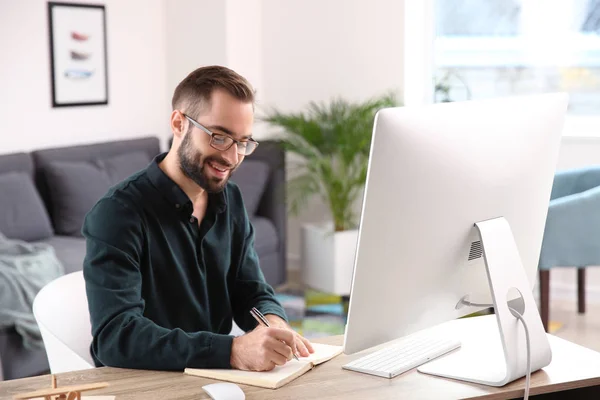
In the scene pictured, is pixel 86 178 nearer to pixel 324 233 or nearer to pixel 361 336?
pixel 324 233

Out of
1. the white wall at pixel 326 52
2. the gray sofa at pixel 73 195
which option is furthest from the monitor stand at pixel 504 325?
the white wall at pixel 326 52

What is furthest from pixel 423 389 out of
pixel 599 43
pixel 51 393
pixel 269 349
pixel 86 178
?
pixel 599 43

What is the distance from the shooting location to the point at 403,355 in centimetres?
198

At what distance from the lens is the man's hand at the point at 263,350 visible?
1.82 meters

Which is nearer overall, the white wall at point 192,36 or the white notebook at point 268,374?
the white notebook at point 268,374

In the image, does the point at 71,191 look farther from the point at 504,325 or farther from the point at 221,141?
the point at 504,325

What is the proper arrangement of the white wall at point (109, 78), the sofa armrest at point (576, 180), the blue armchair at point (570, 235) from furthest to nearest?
the white wall at point (109, 78) < the sofa armrest at point (576, 180) < the blue armchair at point (570, 235)

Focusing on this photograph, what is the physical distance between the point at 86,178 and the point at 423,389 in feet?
11.3

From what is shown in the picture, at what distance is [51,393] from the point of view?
1.55 meters

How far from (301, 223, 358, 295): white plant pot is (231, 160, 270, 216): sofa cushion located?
407 mm

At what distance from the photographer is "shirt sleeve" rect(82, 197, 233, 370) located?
6.09ft

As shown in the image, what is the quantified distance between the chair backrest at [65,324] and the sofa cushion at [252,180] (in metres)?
3.09

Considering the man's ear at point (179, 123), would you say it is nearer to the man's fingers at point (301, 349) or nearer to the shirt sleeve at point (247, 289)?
the shirt sleeve at point (247, 289)

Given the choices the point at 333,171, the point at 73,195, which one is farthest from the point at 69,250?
the point at 333,171
